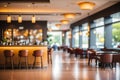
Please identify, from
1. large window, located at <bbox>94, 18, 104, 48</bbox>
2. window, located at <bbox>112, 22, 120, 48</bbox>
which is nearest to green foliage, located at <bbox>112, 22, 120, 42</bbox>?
window, located at <bbox>112, 22, 120, 48</bbox>

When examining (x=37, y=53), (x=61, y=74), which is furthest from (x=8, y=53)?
(x=61, y=74)

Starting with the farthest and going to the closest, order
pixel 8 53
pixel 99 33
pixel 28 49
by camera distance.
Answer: pixel 99 33, pixel 28 49, pixel 8 53

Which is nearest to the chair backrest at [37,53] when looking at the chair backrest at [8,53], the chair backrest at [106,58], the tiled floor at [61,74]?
the tiled floor at [61,74]

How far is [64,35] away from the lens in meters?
36.0

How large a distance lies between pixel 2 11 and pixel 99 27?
273 inches

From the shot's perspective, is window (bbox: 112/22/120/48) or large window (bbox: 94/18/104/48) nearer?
window (bbox: 112/22/120/48)

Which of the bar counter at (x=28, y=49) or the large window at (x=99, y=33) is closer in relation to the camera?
the bar counter at (x=28, y=49)

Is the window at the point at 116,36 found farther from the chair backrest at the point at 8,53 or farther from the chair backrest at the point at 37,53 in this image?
the chair backrest at the point at 8,53

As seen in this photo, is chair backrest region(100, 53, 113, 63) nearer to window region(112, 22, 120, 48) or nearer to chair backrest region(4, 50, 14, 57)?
chair backrest region(4, 50, 14, 57)

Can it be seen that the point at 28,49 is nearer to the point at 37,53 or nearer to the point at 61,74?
the point at 37,53

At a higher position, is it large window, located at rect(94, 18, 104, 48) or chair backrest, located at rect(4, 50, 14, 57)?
large window, located at rect(94, 18, 104, 48)

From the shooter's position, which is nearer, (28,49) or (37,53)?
(37,53)

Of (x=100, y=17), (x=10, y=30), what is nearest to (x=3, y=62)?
(x=100, y=17)

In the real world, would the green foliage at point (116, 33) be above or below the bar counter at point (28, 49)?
above
